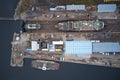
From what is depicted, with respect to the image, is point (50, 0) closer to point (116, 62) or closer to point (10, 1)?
point (10, 1)

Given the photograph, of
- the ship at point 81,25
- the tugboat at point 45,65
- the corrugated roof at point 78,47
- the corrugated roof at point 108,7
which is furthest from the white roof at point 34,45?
the corrugated roof at point 108,7

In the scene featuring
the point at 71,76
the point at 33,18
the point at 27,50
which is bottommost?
the point at 71,76

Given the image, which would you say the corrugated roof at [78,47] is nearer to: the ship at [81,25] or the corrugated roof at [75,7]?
the ship at [81,25]

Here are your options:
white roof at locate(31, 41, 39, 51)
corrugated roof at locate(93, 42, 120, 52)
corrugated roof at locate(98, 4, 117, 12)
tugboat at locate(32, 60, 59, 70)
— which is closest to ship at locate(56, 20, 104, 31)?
corrugated roof at locate(98, 4, 117, 12)

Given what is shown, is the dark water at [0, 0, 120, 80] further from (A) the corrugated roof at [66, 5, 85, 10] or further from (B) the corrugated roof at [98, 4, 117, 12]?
(B) the corrugated roof at [98, 4, 117, 12]

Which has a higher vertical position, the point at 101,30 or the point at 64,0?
the point at 64,0

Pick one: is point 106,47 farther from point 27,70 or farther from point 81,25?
point 27,70

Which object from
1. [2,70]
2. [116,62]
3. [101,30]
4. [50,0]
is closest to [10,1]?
[50,0]
